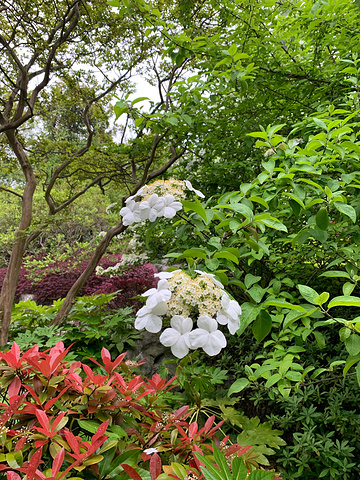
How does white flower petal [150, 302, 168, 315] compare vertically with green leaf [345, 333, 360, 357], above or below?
above

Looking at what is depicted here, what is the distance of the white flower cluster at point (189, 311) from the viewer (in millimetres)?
774

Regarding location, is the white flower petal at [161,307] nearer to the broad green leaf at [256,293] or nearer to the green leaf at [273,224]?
the broad green leaf at [256,293]

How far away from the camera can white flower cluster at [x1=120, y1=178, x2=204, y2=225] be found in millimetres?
1042

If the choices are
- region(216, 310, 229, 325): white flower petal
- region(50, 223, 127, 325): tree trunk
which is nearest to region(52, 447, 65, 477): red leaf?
region(216, 310, 229, 325): white flower petal

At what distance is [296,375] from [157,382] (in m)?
0.47

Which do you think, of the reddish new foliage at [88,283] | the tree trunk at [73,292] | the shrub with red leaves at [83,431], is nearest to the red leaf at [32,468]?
the shrub with red leaves at [83,431]

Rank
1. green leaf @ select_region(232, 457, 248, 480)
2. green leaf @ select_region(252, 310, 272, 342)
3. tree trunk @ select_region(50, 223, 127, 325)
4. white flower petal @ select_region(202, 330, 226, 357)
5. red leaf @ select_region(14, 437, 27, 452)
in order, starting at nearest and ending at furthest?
green leaf @ select_region(232, 457, 248, 480) → red leaf @ select_region(14, 437, 27, 452) → white flower petal @ select_region(202, 330, 226, 357) → green leaf @ select_region(252, 310, 272, 342) → tree trunk @ select_region(50, 223, 127, 325)

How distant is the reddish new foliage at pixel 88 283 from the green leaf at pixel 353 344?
8.76ft

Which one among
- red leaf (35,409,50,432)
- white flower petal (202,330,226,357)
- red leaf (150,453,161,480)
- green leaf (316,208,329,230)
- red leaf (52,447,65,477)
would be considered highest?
green leaf (316,208,329,230)

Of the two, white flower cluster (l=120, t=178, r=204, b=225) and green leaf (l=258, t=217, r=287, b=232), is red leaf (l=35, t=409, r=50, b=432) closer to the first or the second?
white flower cluster (l=120, t=178, r=204, b=225)

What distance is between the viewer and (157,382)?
1046 millimetres

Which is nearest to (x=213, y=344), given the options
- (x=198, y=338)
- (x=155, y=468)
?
(x=198, y=338)

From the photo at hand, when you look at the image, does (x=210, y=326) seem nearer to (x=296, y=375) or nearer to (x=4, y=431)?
(x=296, y=375)

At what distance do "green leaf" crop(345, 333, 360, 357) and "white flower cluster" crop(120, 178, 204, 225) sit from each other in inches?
24.5
